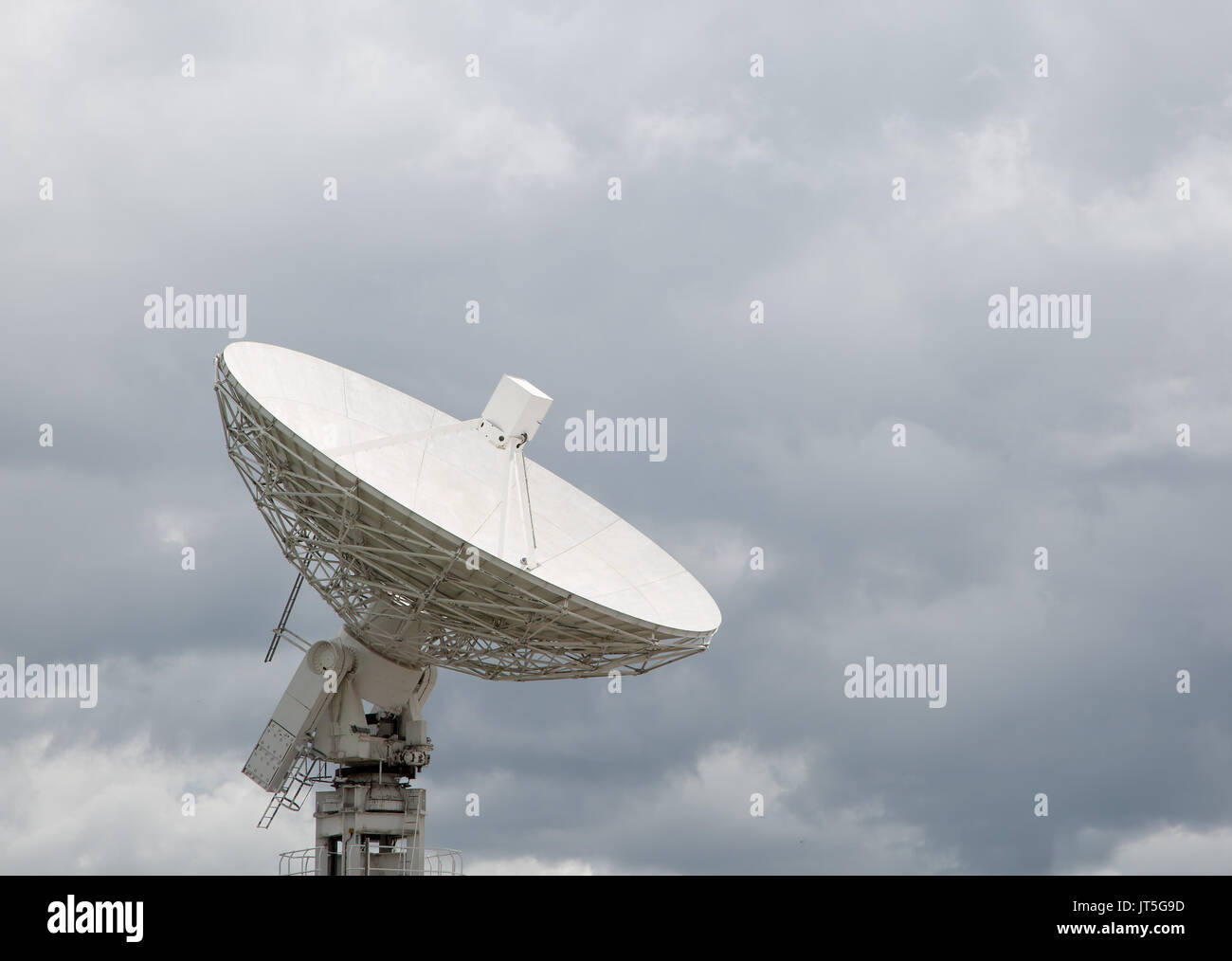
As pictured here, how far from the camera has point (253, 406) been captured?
38.1 meters

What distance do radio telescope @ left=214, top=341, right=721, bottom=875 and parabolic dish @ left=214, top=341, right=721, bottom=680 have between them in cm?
6

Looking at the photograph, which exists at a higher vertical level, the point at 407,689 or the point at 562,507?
the point at 562,507

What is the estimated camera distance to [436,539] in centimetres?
3822

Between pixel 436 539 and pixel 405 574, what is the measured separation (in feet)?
9.64

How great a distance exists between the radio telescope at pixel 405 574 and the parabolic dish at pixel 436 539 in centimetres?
6

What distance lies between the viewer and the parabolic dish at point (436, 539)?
38562mm

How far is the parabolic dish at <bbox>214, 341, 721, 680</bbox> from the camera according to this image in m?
38.6

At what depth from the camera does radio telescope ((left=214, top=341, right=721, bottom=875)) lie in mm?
39000

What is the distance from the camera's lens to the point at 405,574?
40.8m
